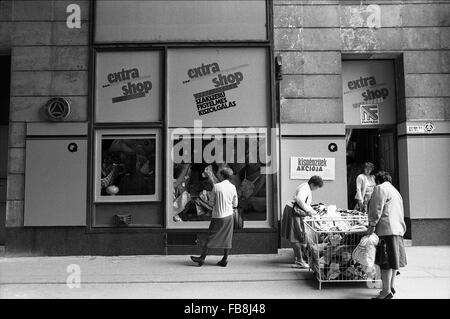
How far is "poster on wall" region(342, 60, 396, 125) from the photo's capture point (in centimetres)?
972

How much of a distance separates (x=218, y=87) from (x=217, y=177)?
6.46 ft

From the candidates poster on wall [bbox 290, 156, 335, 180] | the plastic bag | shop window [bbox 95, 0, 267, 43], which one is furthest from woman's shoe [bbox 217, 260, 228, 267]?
shop window [bbox 95, 0, 267, 43]

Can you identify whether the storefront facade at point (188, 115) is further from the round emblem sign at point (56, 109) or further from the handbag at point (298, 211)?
the handbag at point (298, 211)

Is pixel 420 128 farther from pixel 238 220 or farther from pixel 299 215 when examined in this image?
pixel 238 220

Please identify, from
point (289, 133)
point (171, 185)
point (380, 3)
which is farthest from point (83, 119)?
point (380, 3)

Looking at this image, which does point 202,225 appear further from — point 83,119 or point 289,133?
point 83,119

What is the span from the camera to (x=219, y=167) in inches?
353

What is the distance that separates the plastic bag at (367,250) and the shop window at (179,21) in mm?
5107

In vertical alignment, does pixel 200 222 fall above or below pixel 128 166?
below

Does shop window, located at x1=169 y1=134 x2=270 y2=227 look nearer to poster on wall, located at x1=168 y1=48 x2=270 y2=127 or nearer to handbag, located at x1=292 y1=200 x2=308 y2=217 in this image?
poster on wall, located at x1=168 y1=48 x2=270 y2=127

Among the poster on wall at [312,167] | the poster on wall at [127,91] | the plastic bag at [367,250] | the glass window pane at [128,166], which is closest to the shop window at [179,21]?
the poster on wall at [127,91]

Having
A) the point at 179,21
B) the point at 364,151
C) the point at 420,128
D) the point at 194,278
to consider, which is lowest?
the point at 194,278

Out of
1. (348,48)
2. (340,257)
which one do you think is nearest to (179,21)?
(348,48)

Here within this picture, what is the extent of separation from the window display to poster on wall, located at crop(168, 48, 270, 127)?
415mm
